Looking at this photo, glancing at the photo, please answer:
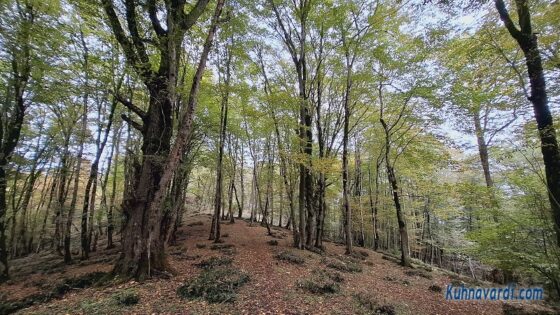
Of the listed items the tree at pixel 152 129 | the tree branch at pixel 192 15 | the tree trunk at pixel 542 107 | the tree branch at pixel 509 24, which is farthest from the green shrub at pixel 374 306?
the tree branch at pixel 192 15

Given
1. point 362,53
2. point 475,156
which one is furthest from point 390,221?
point 362,53

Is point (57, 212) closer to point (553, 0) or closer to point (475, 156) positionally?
point (553, 0)

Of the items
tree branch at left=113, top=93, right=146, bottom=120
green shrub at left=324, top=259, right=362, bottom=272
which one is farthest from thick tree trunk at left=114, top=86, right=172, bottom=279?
green shrub at left=324, top=259, right=362, bottom=272

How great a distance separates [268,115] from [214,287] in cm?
1010

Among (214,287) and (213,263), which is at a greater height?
(214,287)

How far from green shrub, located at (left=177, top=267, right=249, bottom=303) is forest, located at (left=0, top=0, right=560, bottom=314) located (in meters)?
0.07

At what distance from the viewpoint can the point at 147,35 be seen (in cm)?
803

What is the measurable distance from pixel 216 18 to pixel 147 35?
9.53 feet

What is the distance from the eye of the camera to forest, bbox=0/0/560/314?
616 cm

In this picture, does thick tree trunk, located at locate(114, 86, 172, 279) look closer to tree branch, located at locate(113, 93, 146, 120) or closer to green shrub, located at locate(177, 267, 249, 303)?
tree branch, located at locate(113, 93, 146, 120)

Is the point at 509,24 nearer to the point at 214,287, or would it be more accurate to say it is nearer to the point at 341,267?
the point at 341,267

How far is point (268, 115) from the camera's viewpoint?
46.1ft

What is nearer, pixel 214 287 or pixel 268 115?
pixel 214 287

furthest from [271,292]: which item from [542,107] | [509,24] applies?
[509,24]
